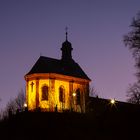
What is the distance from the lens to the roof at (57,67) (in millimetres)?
87938

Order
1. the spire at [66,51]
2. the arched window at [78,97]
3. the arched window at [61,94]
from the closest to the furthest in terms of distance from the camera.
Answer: the arched window at [61,94] → the arched window at [78,97] → the spire at [66,51]

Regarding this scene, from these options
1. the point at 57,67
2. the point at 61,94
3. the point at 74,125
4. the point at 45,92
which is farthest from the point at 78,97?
the point at 74,125

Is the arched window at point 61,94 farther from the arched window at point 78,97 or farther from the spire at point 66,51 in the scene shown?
the spire at point 66,51

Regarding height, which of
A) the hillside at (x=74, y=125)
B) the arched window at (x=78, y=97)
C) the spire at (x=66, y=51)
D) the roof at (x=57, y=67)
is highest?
the spire at (x=66, y=51)

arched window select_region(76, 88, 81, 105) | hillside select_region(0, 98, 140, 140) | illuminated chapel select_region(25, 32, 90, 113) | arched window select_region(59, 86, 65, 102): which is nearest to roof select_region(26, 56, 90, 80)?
illuminated chapel select_region(25, 32, 90, 113)

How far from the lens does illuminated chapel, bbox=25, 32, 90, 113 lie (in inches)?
3383

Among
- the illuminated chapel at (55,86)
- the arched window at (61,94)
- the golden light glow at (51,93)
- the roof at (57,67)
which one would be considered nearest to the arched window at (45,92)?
the illuminated chapel at (55,86)

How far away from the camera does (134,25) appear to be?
54.0 m

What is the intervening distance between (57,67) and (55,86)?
4675 millimetres

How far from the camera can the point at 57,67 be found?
90000 millimetres

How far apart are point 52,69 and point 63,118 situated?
23.5 meters

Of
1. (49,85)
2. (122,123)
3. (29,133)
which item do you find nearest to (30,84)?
(49,85)

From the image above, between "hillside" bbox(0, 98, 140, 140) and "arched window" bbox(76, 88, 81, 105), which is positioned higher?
"arched window" bbox(76, 88, 81, 105)

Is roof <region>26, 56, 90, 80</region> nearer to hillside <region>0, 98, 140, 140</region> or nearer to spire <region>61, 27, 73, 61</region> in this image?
spire <region>61, 27, 73, 61</region>
